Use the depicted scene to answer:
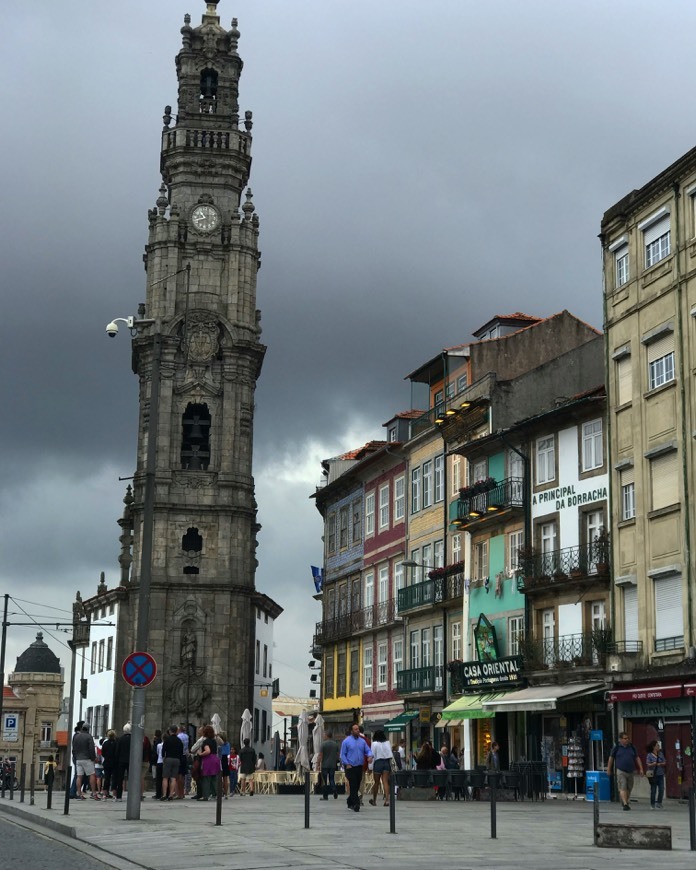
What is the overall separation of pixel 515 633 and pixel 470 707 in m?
3.12

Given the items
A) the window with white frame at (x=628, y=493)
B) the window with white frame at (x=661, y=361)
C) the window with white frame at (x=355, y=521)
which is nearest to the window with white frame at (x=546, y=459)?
the window with white frame at (x=628, y=493)

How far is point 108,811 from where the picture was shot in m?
26.3

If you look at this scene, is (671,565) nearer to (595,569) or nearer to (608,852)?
(595,569)

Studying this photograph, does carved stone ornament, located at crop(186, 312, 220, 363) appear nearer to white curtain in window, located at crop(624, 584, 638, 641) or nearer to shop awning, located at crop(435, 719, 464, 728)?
shop awning, located at crop(435, 719, 464, 728)

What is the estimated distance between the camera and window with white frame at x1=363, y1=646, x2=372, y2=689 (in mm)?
57000

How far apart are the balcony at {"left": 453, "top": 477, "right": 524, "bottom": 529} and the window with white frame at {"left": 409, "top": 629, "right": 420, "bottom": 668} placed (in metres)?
6.96

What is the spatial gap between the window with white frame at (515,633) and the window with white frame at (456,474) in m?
6.65

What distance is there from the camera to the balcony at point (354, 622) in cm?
5494

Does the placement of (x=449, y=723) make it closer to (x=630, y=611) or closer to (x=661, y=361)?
(x=630, y=611)

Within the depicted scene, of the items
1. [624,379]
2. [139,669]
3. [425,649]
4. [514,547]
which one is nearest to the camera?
[139,669]

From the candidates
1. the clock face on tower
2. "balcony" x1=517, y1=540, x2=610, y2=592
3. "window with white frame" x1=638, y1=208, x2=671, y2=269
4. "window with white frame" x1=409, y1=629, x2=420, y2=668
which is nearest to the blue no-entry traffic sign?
"balcony" x1=517, y1=540, x2=610, y2=592

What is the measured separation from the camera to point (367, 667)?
5738 centimetres

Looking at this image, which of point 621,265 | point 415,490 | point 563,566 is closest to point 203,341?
point 415,490

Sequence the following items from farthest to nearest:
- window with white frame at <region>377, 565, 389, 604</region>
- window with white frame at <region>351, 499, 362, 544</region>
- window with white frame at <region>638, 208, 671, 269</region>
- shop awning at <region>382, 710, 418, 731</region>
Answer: window with white frame at <region>351, 499, 362, 544</region> → window with white frame at <region>377, 565, 389, 604</region> → shop awning at <region>382, 710, 418, 731</region> → window with white frame at <region>638, 208, 671, 269</region>
